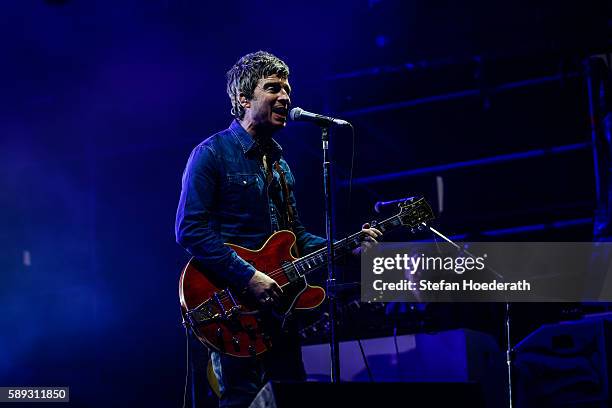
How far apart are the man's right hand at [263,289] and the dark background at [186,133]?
3427mm

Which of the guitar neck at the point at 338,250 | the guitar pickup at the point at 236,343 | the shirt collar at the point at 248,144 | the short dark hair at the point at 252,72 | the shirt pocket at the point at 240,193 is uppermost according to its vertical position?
the short dark hair at the point at 252,72

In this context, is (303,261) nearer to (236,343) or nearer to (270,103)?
(236,343)

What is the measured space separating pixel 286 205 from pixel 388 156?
484cm

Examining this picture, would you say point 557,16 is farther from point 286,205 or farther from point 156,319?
point 156,319

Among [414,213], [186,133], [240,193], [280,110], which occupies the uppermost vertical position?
[186,133]

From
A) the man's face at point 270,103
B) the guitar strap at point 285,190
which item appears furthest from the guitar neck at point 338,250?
the man's face at point 270,103

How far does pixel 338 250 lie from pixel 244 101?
0.90 meters

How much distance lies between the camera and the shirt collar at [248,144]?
3795 millimetres

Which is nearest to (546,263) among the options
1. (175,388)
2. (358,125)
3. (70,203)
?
(358,125)

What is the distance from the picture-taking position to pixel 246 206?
364 cm

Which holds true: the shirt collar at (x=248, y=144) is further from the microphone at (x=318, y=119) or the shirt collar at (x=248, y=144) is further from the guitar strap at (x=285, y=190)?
the microphone at (x=318, y=119)

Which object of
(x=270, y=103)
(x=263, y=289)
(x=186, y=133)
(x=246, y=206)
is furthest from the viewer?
(x=186, y=133)

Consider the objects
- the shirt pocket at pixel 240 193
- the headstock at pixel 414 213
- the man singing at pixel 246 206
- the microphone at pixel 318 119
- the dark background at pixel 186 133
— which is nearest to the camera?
the man singing at pixel 246 206

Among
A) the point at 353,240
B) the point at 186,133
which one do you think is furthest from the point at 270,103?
the point at 186,133
